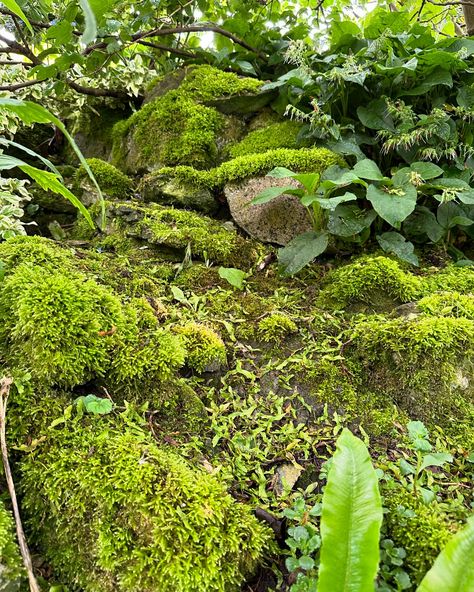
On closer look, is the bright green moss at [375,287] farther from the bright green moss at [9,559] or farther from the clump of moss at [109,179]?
the clump of moss at [109,179]

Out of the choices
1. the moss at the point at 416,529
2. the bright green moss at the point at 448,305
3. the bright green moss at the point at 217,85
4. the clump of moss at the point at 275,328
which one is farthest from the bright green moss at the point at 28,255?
the bright green moss at the point at 217,85

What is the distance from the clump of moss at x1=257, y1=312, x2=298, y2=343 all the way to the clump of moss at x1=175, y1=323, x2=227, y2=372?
0.26 metres

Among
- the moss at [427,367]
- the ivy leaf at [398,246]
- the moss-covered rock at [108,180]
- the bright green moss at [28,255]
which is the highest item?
the bright green moss at [28,255]

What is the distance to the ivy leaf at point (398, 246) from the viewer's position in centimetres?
242

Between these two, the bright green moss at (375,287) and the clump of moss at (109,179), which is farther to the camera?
the clump of moss at (109,179)

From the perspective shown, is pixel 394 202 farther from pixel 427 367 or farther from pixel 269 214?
pixel 427 367

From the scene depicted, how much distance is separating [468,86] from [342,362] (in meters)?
2.36

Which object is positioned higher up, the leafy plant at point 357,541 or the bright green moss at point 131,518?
the leafy plant at point 357,541

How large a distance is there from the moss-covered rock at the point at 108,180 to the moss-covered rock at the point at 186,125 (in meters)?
0.29

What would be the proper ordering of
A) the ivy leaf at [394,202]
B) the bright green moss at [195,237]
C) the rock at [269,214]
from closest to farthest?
the ivy leaf at [394,202], the bright green moss at [195,237], the rock at [269,214]

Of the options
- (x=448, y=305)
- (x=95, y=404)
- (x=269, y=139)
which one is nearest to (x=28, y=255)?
(x=95, y=404)

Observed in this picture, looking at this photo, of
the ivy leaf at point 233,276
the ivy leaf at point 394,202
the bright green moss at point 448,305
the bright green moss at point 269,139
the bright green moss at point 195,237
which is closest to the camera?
the bright green moss at point 448,305

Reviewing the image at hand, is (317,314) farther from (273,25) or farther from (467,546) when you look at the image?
(273,25)

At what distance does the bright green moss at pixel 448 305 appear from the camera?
194 cm
